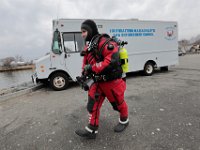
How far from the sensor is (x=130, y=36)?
7.14 meters

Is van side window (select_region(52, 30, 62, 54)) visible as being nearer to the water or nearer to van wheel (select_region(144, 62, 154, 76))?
van wheel (select_region(144, 62, 154, 76))

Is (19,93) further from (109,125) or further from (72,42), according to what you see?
(109,125)

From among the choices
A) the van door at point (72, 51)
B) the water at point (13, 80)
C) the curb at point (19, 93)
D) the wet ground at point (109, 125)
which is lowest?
the water at point (13, 80)

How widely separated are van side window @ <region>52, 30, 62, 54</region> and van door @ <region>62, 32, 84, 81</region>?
0.22m

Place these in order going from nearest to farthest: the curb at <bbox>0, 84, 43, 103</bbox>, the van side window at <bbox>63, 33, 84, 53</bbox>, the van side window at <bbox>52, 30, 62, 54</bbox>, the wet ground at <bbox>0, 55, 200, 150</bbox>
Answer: the wet ground at <bbox>0, 55, 200, 150</bbox>
the curb at <bbox>0, 84, 43, 103</bbox>
the van side window at <bbox>52, 30, 62, 54</bbox>
the van side window at <bbox>63, 33, 84, 53</bbox>

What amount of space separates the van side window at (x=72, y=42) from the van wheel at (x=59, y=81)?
3.62 ft

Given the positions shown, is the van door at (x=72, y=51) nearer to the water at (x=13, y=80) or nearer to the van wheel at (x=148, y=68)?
the van wheel at (x=148, y=68)

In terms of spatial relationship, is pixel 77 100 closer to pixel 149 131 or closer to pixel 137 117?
pixel 137 117

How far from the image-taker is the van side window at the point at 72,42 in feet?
19.6

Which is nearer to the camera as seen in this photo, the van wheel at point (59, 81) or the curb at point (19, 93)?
the curb at point (19, 93)

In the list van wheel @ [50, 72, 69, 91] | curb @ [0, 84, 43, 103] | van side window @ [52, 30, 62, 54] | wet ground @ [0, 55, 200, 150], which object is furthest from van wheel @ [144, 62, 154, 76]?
curb @ [0, 84, 43, 103]

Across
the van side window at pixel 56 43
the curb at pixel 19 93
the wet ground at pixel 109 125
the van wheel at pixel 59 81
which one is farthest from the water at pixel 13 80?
the wet ground at pixel 109 125

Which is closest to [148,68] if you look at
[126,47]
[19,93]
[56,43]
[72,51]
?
[126,47]

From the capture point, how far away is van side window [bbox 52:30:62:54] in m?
5.83
